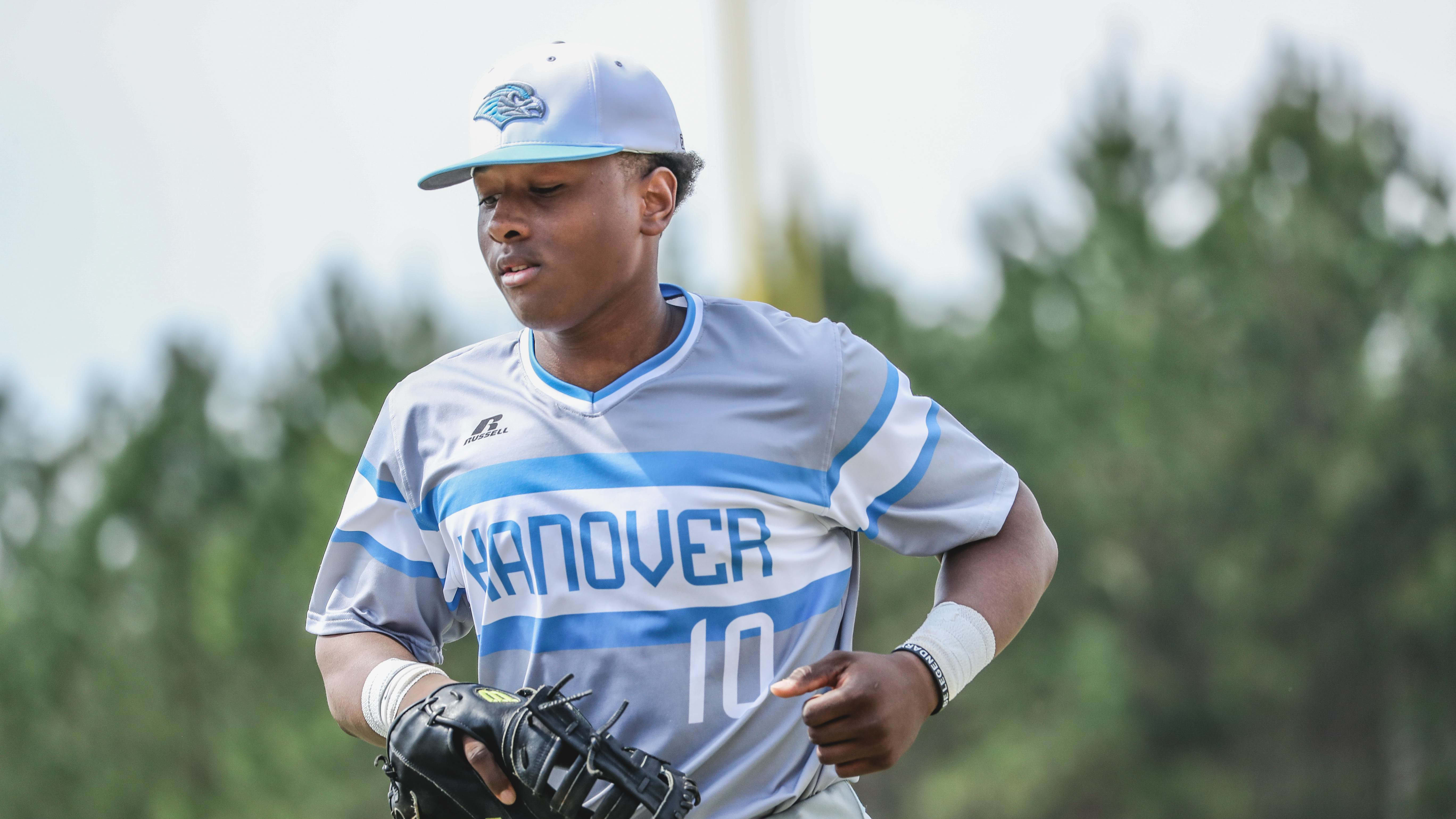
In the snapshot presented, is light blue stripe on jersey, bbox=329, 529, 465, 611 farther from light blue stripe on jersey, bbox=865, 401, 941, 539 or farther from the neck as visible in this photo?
light blue stripe on jersey, bbox=865, 401, 941, 539

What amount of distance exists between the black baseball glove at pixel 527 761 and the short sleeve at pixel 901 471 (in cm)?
54

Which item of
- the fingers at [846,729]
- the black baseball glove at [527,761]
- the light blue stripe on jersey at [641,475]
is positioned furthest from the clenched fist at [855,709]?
the light blue stripe on jersey at [641,475]

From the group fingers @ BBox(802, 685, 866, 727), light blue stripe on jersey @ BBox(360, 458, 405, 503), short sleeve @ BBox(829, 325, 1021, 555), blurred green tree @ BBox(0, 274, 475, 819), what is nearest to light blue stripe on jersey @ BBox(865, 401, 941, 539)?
short sleeve @ BBox(829, 325, 1021, 555)

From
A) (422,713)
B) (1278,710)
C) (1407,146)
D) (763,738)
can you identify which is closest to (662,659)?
(763,738)

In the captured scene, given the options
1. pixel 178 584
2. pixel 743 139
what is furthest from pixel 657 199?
pixel 178 584

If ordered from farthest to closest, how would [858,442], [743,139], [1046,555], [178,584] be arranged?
[178,584]
[743,139]
[1046,555]
[858,442]

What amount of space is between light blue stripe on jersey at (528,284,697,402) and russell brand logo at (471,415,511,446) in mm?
104

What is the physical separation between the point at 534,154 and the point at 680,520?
0.61 meters

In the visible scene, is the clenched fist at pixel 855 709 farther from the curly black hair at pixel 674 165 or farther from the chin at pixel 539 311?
the curly black hair at pixel 674 165

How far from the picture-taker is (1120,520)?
50.2 feet

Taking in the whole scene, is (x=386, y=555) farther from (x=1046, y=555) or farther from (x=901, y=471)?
(x=1046, y=555)

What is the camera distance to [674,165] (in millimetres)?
2562

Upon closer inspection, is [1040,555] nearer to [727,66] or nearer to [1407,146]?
[727,66]

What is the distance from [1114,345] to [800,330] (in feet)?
45.0
